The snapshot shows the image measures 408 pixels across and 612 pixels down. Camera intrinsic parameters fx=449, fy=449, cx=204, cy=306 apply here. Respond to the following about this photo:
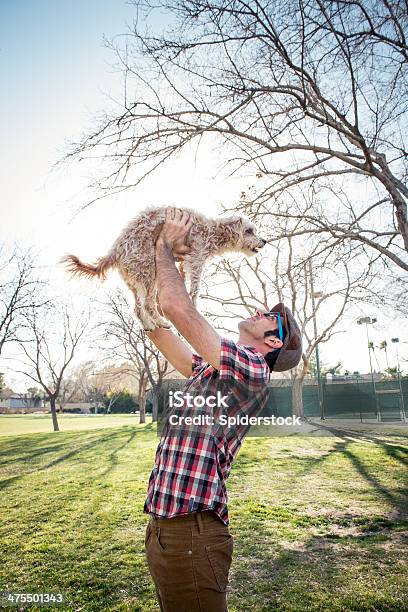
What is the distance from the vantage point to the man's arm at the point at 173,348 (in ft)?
9.07

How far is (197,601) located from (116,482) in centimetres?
1115

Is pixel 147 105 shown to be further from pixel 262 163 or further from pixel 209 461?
pixel 209 461

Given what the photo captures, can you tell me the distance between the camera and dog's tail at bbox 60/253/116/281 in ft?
9.46

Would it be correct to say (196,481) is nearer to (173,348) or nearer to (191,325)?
A: (191,325)

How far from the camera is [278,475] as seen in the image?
1255 cm

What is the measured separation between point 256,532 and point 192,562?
650 centimetres

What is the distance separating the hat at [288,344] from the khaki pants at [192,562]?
0.94 meters

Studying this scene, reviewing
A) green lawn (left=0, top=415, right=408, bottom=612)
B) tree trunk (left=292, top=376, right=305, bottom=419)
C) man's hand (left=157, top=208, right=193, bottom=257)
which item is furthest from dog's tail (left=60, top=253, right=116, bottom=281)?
tree trunk (left=292, top=376, right=305, bottom=419)

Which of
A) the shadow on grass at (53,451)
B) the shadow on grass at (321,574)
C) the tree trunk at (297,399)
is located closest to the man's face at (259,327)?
the shadow on grass at (321,574)

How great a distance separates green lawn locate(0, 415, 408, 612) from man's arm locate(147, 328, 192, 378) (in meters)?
3.74

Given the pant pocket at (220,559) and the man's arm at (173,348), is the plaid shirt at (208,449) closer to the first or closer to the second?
the pant pocket at (220,559)

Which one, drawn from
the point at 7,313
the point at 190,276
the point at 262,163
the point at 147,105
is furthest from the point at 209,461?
the point at 7,313

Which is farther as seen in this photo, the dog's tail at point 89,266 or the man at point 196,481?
the dog's tail at point 89,266

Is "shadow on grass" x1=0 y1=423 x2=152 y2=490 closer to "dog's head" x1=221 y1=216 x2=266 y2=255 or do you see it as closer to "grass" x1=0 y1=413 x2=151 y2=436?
"grass" x1=0 y1=413 x2=151 y2=436
